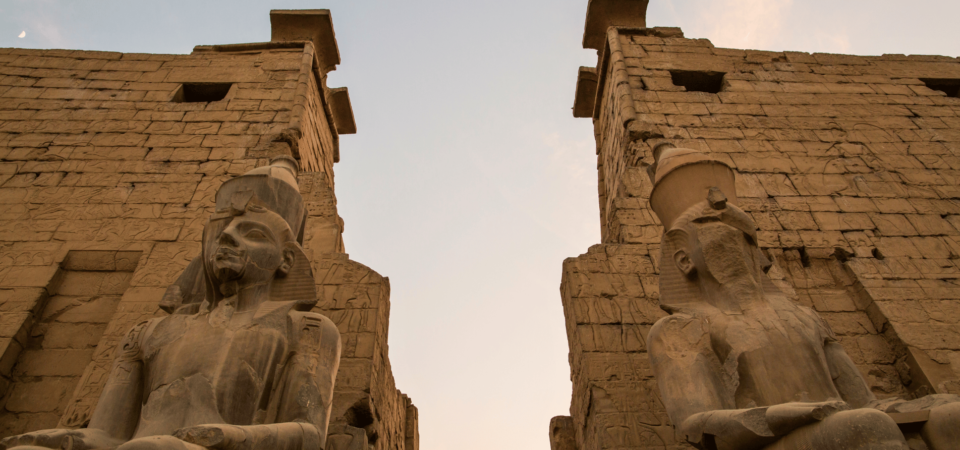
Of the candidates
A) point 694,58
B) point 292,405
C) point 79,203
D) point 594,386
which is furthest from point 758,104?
point 79,203

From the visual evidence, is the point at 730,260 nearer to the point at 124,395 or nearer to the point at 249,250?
the point at 249,250

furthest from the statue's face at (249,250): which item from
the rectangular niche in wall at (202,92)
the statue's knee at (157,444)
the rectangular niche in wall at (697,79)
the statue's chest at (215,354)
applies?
the rectangular niche in wall at (697,79)

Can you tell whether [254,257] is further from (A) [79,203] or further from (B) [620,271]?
(A) [79,203]

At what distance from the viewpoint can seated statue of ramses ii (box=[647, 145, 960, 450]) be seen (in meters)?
2.51

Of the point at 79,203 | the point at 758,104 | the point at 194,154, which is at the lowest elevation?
the point at 79,203

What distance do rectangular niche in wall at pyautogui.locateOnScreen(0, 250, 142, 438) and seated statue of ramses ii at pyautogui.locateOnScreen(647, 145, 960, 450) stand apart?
13.1 ft

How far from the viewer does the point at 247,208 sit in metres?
3.61

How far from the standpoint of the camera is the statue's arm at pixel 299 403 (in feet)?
8.06

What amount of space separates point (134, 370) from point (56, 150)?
4400 mm

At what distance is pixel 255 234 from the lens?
3.50 meters

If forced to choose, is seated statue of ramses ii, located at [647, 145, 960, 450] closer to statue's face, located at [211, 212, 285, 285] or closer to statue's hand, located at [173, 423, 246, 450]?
statue's hand, located at [173, 423, 246, 450]

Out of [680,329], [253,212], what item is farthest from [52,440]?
[680,329]

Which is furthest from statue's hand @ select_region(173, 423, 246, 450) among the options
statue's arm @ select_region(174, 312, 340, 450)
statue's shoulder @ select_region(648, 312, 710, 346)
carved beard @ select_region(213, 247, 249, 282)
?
statue's shoulder @ select_region(648, 312, 710, 346)

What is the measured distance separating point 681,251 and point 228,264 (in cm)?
239
